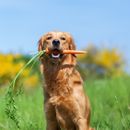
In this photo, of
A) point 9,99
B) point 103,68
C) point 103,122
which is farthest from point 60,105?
point 103,68

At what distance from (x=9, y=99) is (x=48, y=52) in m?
0.79

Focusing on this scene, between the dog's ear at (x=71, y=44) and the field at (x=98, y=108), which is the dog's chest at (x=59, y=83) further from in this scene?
the field at (x=98, y=108)

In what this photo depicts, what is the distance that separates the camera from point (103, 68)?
111 ft

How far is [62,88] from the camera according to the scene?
7770mm

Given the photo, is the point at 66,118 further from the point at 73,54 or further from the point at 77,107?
the point at 73,54

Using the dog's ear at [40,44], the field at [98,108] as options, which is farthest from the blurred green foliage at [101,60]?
the dog's ear at [40,44]

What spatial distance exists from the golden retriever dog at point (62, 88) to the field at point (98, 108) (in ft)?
1.59

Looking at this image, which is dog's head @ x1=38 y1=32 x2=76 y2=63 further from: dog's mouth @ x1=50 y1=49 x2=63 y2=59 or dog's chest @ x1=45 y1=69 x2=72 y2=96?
dog's chest @ x1=45 y1=69 x2=72 y2=96

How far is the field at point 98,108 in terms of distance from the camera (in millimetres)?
8688

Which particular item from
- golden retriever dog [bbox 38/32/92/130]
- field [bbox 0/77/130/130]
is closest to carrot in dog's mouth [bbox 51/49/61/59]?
golden retriever dog [bbox 38/32/92/130]

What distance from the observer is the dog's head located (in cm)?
765

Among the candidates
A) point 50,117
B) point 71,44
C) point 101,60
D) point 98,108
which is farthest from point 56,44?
point 101,60

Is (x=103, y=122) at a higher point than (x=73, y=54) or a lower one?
lower

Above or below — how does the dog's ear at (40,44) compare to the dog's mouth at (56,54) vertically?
above
